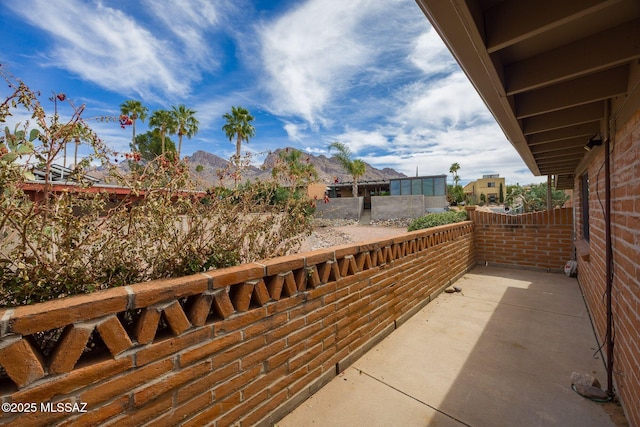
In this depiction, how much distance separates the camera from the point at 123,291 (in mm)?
1256

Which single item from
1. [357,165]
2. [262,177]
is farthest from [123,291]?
[357,165]

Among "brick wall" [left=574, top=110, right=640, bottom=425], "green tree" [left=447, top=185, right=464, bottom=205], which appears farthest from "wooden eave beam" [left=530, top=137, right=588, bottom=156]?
"green tree" [left=447, top=185, right=464, bottom=205]

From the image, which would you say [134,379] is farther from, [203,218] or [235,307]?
[203,218]

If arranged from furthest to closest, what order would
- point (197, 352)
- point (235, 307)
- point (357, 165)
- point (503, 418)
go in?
point (357, 165) → point (503, 418) → point (235, 307) → point (197, 352)

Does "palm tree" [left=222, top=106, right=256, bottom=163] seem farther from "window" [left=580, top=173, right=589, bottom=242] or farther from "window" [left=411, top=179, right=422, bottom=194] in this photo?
"window" [left=580, top=173, right=589, bottom=242]

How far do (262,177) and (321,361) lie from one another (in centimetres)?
173

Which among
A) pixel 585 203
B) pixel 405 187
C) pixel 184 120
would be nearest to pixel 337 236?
pixel 585 203

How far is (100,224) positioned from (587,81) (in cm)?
361

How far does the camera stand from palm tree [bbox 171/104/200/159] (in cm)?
2830

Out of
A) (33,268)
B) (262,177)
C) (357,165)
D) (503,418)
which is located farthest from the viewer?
(357,165)

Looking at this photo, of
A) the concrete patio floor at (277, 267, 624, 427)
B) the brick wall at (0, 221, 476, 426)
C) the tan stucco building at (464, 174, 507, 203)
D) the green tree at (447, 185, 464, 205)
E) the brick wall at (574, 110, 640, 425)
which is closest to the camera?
the brick wall at (0, 221, 476, 426)

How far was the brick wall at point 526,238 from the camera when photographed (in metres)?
5.98

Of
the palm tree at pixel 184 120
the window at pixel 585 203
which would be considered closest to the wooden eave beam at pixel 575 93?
the window at pixel 585 203

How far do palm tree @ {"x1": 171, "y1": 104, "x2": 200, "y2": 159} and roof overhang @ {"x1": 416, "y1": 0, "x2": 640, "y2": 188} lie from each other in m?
31.3
